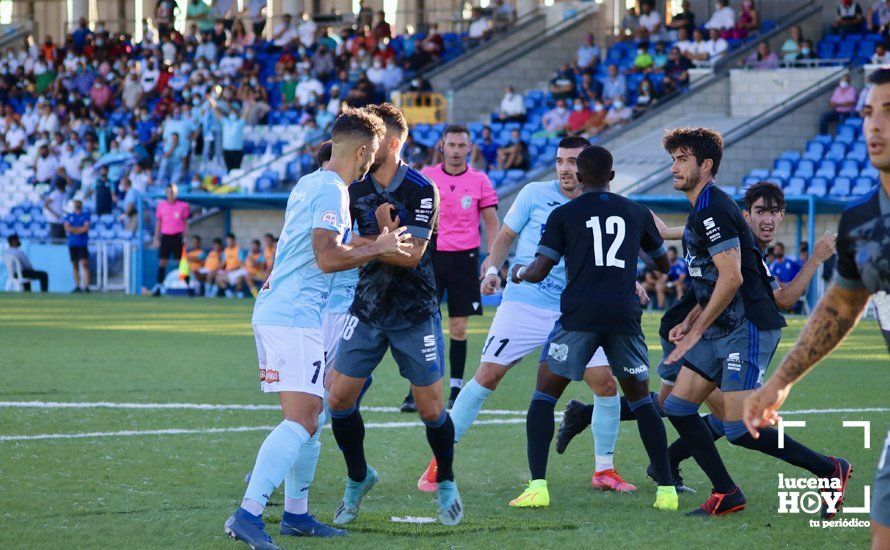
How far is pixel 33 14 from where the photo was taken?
48.3 meters

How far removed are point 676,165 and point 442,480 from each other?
2.02m

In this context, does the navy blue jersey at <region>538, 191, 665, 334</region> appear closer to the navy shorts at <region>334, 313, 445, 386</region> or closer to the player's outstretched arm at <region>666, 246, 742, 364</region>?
the player's outstretched arm at <region>666, 246, 742, 364</region>

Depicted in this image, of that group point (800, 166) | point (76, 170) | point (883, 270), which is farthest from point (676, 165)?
point (76, 170)

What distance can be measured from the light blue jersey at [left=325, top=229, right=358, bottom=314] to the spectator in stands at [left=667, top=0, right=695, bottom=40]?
24.2m

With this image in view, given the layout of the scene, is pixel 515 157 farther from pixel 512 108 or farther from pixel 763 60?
pixel 763 60

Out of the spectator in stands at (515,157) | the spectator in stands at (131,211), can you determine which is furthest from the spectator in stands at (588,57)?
the spectator in stands at (131,211)

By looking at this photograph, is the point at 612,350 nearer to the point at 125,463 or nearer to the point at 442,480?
the point at 442,480

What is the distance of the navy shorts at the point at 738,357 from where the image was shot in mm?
6762

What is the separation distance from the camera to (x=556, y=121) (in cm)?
2884

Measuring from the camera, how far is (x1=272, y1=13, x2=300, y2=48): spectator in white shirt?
37616 millimetres

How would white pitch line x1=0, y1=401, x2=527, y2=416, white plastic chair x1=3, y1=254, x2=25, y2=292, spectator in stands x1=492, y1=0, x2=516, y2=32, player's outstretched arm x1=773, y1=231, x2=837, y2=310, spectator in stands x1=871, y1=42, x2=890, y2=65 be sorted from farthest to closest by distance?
spectator in stands x1=492, y1=0, x2=516, y2=32
white plastic chair x1=3, y1=254, x2=25, y2=292
spectator in stands x1=871, y1=42, x2=890, y2=65
white pitch line x1=0, y1=401, x2=527, y2=416
player's outstretched arm x1=773, y1=231, x2=837, y2=310

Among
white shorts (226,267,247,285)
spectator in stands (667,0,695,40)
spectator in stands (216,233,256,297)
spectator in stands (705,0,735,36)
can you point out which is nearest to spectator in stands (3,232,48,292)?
spectator in stands (216,233,256,297)

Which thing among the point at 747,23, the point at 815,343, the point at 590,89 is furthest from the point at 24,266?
the point at 815,343

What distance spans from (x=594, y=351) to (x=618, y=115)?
71.6ft
